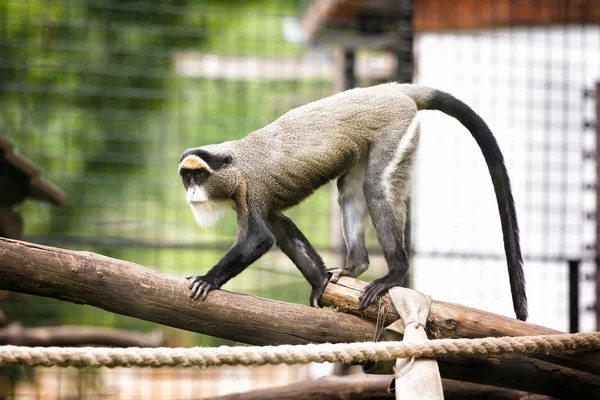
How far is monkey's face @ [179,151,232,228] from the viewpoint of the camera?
4.49 meters

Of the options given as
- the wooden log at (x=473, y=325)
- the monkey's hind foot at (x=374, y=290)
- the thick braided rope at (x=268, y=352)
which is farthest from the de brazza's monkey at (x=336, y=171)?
the thick braided rope at (x=268, y=352)

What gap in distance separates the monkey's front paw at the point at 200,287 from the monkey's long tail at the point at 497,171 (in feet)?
5.71

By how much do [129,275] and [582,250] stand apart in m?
5.75

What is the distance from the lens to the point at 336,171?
4648 mm

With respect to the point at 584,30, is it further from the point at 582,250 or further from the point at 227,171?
the point at 227,171

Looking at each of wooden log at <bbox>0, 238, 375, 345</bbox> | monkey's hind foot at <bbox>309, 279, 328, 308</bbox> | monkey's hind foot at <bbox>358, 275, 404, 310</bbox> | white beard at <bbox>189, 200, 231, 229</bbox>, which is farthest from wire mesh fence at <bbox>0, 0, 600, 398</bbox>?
wooden log at <bbox>0, 238, 375, 345</bbox>

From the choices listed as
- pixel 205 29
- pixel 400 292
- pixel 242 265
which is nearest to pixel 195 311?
pixel 242 265

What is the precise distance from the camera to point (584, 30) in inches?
332

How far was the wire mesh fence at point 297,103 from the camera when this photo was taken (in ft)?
26.9

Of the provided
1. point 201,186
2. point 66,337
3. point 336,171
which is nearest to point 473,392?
point 336,171

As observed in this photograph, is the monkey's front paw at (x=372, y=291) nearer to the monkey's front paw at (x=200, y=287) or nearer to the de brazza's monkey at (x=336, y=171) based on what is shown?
the de brazza's monkey at (x=336, y=171)

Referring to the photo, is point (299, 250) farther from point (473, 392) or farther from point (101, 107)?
point (101, 107)

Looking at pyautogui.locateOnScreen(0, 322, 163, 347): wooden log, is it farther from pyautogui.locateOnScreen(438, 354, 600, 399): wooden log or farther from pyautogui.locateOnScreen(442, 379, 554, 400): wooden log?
pyautogui.locateOnScreen(438, 354, 600, 399): wooden log

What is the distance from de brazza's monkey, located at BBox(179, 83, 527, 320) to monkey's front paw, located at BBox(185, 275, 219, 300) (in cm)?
66
